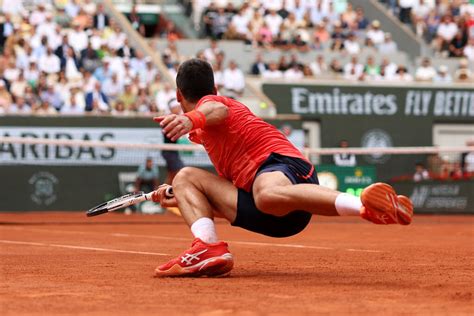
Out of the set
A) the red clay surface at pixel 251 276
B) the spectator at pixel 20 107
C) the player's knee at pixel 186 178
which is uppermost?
the player's knee at pixel 186 178

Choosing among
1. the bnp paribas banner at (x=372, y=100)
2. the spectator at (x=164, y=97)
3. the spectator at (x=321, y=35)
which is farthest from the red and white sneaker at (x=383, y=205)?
the spectator at (x=321, y=35)

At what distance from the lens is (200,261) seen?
25.4 ft

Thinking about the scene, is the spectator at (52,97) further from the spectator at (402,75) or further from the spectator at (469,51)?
the spectator at (469,51)

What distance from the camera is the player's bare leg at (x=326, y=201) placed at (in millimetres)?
6812

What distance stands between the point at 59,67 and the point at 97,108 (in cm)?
171

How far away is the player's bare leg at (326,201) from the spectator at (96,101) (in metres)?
16.9

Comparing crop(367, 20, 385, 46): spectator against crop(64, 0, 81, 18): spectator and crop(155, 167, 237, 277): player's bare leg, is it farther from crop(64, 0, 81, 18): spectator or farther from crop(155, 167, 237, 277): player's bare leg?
crop(155, 167, 237, 277): player's bare leg

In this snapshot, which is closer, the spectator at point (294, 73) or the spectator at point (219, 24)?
the spectator at point (294, 73)

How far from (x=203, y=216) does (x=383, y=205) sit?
1.61m

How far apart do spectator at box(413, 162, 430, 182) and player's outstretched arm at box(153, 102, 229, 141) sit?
17.5m

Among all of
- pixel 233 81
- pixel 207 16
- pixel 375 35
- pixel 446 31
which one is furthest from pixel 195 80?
pixel 446 31

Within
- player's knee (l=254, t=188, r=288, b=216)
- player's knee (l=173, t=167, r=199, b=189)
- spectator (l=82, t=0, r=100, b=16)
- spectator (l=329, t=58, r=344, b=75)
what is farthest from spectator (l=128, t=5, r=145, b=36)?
player's knee (l=254, t=188, r=288, b=216)

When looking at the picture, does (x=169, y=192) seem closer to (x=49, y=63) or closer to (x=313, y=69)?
(x=49, y=63)

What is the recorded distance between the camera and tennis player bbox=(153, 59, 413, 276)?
7.54 meters
